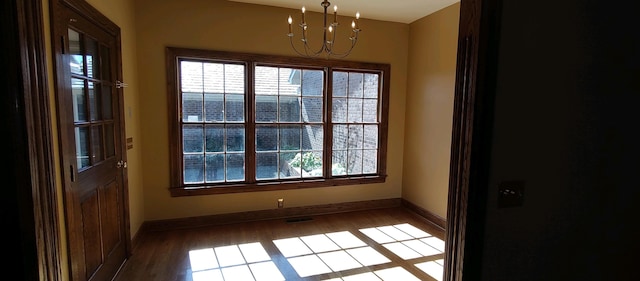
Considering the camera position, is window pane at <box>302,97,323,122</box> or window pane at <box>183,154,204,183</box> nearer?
window pane at <box>183,154,204,183</box>

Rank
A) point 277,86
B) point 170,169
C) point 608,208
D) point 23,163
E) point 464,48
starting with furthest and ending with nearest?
point 277,86 → point 170,169 → point 608,208 → point 464,48 → point 23,163

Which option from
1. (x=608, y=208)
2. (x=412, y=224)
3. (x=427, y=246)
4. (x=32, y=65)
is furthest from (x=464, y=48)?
(x=412, y=224)

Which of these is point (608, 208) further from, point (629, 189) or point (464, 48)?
point (464, 48)

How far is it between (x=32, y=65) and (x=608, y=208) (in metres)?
2.37

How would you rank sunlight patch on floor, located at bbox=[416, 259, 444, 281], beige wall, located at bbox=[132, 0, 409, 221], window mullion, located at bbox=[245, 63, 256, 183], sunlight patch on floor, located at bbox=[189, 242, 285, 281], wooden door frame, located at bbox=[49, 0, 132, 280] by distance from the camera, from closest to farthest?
wooden door frame, located at bbox=[49, 0, 132, 280]
sunlight patch on floor, located at bbox=[189, 242, 285, 281]
sunlight patch on floor, located at bbox=[416, 259, 444, 281]
beige wall, located at bbox=[132, 0, 409, 221]
window mullion, located at bbox=[245, 63, 256, 183]

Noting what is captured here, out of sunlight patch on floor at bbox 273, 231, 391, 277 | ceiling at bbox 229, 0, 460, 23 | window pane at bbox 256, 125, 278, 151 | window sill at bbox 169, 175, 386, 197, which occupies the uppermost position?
ceiling at bbox 229, 0, 460, 23

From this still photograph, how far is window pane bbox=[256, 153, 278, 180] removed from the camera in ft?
12.3

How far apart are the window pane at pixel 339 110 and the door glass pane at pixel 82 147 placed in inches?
104

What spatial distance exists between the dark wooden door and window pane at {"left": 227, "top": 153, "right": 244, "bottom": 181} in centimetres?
114

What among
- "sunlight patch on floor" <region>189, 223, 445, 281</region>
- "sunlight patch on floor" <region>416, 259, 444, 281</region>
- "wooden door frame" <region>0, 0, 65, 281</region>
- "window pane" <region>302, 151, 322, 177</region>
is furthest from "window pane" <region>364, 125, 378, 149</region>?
"wooden door frame" <region>0, 0, 65, 281</region>

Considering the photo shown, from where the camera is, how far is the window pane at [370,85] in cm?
416

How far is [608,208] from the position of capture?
4.49 feet

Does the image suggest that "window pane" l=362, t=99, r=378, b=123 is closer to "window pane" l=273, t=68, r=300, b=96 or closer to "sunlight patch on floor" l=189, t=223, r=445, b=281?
"window pane" l=273, t=68, r=300, b=96

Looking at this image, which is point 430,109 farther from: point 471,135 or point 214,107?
point 471,135
